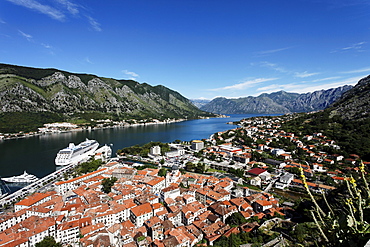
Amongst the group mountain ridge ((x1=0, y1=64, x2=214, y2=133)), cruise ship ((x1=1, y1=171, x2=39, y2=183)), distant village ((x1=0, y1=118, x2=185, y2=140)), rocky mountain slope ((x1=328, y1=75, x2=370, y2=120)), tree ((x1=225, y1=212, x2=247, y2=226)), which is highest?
mountain ridge ((x1=0, y1=64, x2=214, y2=133))

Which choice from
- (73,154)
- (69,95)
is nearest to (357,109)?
(73,154)

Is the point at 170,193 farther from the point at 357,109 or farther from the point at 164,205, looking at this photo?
the point at 357,109

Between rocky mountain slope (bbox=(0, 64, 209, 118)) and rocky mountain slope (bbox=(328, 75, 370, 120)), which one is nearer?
rocky mountain slope (bbox=(328, 75, 370, 120))

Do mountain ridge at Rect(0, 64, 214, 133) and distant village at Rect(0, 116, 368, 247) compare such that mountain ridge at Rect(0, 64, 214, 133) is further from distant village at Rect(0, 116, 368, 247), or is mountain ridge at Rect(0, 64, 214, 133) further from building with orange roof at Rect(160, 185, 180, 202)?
building with orange roof at Rect(160, 185, 180, 202)

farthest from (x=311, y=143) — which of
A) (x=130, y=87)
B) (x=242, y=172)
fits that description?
(x=130, y=87)

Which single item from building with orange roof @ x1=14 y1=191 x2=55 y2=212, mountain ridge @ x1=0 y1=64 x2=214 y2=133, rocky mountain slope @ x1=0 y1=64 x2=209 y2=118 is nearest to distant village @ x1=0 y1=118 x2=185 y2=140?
mountain ridge @ x1=0 y1=64 x2=214 y2=133

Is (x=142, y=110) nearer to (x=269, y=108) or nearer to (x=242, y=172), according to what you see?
(x=242, y=172)

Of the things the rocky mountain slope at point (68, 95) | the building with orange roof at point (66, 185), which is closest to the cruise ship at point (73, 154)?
the building with orange roof at point (66, 185)
